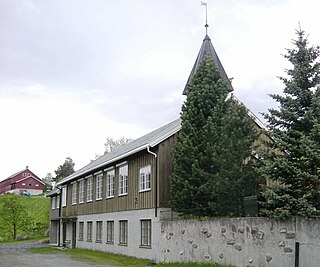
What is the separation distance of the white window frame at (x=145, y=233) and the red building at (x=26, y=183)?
83374mm

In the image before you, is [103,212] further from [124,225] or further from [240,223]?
[240,223]

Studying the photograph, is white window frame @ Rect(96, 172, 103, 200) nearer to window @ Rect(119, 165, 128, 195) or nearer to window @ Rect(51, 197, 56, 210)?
window @ Rect(119, 165, 128, 195)

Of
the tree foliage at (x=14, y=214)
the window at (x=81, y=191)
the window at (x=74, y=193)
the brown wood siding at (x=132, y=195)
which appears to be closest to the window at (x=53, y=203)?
the tree foliage at (x=14, y=214)

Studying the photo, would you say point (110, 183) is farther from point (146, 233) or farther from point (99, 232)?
point (146, 233)

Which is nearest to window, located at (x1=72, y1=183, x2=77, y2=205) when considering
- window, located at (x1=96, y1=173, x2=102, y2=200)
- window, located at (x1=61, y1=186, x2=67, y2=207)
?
window, located at (x1=61, y1=186, x2=67, y2=207)

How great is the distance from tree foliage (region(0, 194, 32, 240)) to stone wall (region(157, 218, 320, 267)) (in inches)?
1151

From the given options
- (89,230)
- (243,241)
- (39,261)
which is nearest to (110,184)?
(89,230)

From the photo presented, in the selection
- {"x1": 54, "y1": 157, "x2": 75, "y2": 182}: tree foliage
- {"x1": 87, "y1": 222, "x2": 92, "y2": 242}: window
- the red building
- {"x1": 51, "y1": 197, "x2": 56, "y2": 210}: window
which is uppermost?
{"x1": 54, "y1": 157, "x2": 75, "y2": 182}: tree foliage

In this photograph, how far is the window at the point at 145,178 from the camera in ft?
72.0

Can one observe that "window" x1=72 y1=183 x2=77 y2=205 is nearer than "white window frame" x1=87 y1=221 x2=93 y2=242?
No

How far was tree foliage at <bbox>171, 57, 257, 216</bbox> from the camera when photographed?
16156mm

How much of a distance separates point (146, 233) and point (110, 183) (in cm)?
589

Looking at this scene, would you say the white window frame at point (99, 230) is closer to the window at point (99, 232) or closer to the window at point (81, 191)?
the window at point (99, 232)

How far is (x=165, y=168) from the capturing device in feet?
70.3
